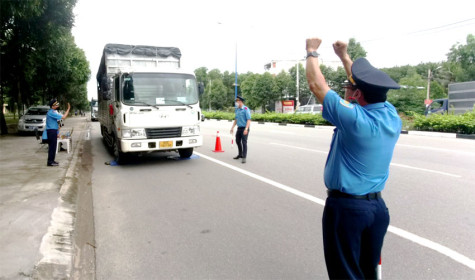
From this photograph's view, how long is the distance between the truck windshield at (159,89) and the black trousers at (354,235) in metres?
7.01

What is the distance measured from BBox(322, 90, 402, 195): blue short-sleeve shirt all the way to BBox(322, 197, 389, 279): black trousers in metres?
0.09

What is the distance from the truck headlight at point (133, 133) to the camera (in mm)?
8195

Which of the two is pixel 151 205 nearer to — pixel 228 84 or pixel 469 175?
pixel 469 175

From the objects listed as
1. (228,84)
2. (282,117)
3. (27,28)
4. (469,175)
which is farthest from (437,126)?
(228,84)

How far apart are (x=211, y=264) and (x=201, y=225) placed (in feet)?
3.55

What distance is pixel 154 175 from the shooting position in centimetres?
770

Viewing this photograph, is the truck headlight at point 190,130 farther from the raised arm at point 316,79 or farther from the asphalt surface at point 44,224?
the raised arm at point 316,79

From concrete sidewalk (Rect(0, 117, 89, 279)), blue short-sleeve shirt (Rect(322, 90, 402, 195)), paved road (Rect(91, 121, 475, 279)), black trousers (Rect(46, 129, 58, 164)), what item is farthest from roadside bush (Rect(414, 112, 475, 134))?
black trousers (Rect(46, 129, 58, 164))

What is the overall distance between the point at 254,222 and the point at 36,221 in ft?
9.38

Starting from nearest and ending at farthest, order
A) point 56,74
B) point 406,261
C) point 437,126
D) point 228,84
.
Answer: point 406,261 → point 437,126 → point 56,74 → point 228,84

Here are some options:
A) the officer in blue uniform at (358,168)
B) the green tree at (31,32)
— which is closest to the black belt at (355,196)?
the officer in blue uniform at (358,168)

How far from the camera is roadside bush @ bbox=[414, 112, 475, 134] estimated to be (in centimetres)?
1562

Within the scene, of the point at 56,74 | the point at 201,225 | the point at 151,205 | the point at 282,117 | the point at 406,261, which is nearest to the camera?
the point at 406,261

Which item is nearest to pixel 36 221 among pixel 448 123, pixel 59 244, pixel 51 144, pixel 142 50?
pixel 59 244
